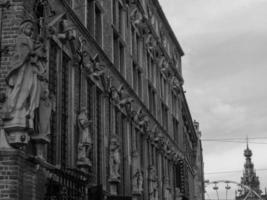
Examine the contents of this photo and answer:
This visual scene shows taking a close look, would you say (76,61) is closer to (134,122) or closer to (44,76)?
(44,76)

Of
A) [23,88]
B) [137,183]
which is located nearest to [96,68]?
[137,183]

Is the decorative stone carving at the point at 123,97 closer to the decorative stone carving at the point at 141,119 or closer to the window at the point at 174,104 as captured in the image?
the decorative stone carving at the point at 141,119

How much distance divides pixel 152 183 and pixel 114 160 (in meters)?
8.21

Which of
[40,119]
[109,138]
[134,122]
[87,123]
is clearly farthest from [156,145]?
[40,119]

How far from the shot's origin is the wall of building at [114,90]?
18.6 m

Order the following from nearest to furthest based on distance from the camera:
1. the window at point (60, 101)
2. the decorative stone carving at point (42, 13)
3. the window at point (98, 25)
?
the decorative stone carving at point (42, 13)
the window at point (60, 101)
the window at point (98, 25)

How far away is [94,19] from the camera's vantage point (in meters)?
23.8

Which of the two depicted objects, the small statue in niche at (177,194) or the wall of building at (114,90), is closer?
the wall of building at (114,90)

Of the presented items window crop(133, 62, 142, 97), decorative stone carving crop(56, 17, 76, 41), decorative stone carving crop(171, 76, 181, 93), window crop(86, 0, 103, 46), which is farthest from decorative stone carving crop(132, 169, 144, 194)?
decorative stone carving crop(171, 76, 181, 93)

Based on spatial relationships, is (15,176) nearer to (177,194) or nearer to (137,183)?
(137,183)

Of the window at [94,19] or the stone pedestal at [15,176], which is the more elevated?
the window at [94,19]

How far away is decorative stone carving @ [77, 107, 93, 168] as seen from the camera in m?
19.8

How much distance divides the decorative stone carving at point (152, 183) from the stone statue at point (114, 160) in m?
7.35

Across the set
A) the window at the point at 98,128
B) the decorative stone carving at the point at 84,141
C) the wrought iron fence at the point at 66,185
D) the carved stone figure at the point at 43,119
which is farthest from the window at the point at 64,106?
the window at the point at 98,128
